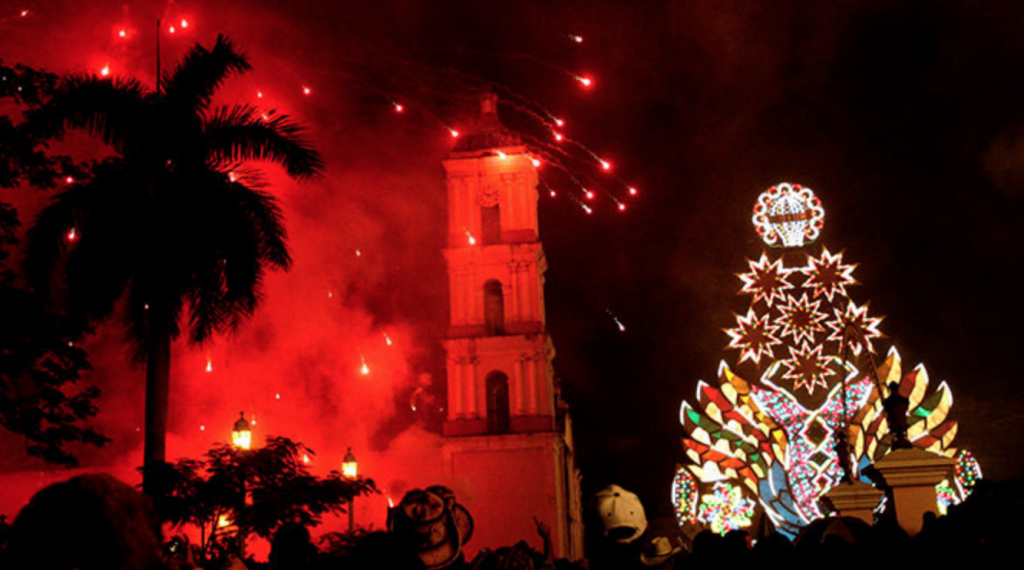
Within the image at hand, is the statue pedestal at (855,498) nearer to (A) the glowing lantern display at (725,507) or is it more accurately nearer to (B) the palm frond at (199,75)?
(B) the palm frond at (199,75)

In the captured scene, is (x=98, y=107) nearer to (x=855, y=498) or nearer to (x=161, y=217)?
(x=161, y=217)

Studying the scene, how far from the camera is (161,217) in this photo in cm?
1502

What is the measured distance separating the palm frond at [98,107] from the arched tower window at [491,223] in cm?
2479

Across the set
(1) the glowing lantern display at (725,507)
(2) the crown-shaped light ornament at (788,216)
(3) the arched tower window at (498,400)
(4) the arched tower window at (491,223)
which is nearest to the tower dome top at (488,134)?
(4) the arched tower window at (491,223)

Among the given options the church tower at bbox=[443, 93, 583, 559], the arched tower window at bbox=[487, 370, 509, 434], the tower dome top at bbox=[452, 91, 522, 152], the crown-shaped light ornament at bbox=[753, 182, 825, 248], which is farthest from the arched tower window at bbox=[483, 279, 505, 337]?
the crown-shaped light ornament at bbox=[753, 182, 825, 248]

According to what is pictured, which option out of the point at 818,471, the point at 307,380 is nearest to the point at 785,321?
the point at 818,471

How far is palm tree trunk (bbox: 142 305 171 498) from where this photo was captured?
14328mm

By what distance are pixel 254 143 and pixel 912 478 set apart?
11402 mm

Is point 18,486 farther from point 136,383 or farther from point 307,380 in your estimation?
point 307,380

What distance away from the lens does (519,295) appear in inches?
1508

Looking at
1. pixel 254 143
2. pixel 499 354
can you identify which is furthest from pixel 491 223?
pixel 254 143

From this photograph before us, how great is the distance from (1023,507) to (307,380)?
36.6m

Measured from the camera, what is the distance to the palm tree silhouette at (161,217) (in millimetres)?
14781

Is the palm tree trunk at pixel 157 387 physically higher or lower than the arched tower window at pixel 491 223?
lower
